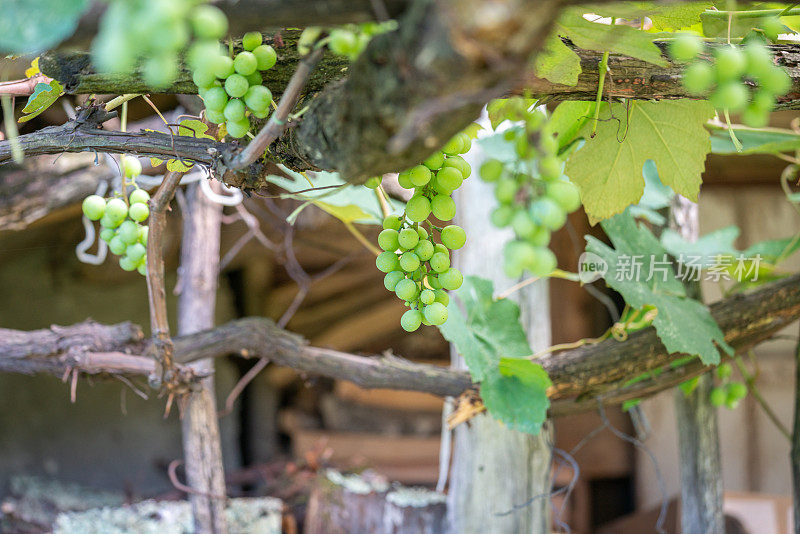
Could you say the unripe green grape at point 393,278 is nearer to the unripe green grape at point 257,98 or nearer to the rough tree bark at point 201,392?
the unripe green grape at point 257,98

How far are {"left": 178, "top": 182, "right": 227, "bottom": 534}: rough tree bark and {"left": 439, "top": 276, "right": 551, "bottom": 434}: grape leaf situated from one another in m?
0.47

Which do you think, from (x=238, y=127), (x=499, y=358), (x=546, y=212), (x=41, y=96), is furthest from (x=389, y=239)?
(x=499, y=358)

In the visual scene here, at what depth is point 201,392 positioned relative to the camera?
1262 mm

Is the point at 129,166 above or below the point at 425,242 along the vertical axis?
above

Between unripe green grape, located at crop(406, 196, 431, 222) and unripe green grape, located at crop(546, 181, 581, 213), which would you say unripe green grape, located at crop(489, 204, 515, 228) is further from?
unripe green grape, located at crop(406, 196, 431, 222)

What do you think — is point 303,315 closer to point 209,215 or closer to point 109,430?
point 109,430

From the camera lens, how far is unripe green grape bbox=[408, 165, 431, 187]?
21.3 inches

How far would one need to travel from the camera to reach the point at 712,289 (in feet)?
8.51

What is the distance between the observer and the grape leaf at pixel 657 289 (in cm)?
107

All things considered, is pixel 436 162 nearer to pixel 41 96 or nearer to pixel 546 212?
pixel 546 212

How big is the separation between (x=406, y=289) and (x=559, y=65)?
0.86 ft

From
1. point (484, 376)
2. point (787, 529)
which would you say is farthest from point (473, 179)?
point (787, 529)

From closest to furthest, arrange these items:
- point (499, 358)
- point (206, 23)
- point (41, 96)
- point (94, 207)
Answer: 1. point (206, 23)
2. point (41, 96)
3. point (94, 207)
4. point (499, 358)

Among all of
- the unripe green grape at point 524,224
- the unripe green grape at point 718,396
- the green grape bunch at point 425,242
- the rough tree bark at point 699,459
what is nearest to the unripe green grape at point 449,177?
the green grape bunch at point 425,242
